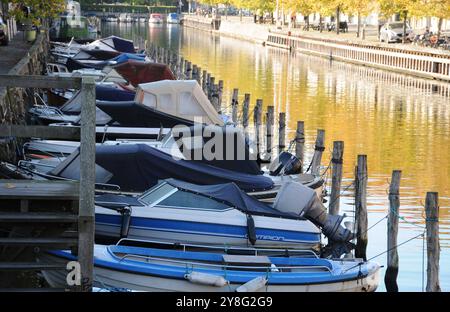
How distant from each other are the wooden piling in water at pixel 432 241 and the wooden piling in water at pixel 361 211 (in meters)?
3.62

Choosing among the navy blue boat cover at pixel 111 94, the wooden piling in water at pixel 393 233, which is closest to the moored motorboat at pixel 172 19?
the navy blue boat cover at pixel 111 94

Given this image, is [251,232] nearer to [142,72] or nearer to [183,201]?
[183,201]

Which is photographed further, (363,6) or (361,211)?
(363,6)

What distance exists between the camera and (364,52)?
250 ft

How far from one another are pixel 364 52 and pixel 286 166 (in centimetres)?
5262

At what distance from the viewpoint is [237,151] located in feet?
77.9

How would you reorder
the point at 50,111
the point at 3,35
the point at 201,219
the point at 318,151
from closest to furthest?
1. the point at 201,219
2. the point at 318,151
3. the point at 50,111
4. the point at 3,35

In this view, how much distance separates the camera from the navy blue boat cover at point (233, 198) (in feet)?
60.6

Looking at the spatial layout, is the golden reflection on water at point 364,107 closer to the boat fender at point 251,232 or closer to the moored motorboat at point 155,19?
Answer: the boat fender at point 251,232

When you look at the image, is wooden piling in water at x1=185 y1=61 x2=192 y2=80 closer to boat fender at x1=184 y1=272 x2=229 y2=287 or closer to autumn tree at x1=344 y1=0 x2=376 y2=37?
autumn tree at x1=344 y1=0 x2=376 y2=37

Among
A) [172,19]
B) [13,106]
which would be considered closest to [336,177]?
[13,106]

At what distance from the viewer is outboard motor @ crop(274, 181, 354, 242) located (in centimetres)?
1978

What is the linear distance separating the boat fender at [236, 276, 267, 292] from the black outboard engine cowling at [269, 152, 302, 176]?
880 cm
